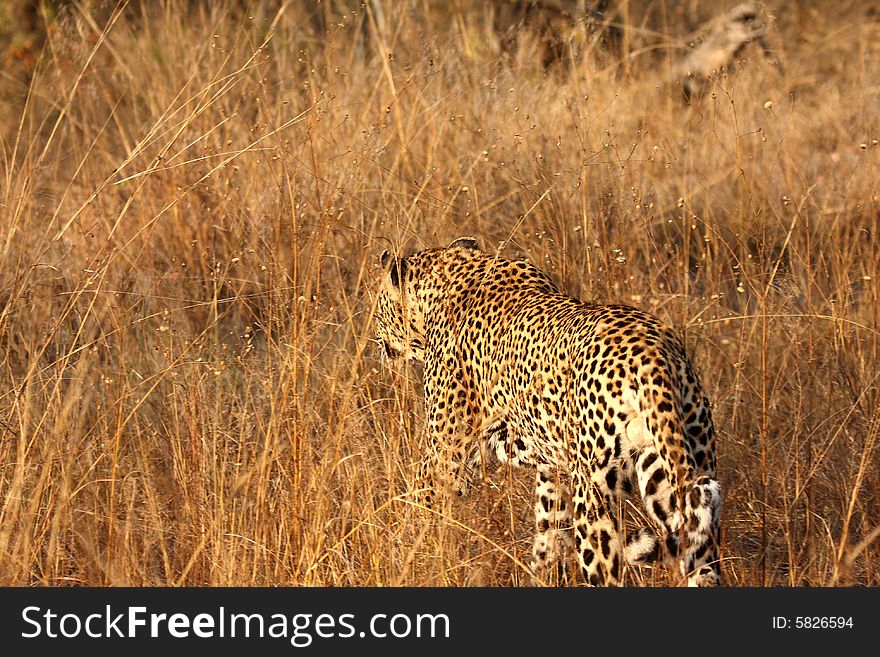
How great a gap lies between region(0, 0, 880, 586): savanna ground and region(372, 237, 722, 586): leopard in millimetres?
150

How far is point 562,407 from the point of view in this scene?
11.6ft

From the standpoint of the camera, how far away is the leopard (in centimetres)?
318

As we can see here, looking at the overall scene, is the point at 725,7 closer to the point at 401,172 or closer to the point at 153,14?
the point at 153,14

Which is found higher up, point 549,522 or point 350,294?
point 350,294

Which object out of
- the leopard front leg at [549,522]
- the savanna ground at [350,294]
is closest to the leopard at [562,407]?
the leopard front leg at [549,522]

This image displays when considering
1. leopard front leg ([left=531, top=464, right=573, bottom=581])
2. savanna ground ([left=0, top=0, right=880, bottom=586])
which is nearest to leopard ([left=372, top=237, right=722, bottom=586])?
leopard front leg ([left=531, top=464, right=573, bottom=581])

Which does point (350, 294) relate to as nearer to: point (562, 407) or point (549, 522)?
point (549, 522)

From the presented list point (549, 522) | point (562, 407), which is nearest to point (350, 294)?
point (549, 522)

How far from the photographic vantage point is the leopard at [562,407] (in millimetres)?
3178

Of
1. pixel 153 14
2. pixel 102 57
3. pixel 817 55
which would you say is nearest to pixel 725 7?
pixel 817 55

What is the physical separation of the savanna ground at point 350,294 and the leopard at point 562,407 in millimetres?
150

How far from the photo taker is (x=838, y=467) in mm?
4383

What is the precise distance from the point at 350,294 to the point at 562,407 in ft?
6.77

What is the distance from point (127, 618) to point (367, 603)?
617mm
